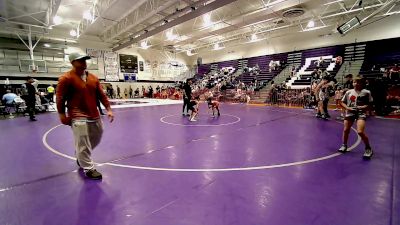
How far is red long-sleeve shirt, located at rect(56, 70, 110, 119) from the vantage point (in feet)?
9.52

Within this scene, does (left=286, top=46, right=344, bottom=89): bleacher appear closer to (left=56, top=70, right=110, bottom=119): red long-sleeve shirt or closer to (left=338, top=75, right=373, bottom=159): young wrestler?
(left=338, top=75, right=373, bottom=159): young wrestler

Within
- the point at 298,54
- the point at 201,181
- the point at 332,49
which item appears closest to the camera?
the point at 201,181

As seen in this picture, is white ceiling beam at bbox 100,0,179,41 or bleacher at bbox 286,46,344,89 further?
bleacher at bbox 286,46,344,89

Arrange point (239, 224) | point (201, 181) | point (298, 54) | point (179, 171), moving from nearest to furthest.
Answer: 1. point (239, 224)
2. point (201, 181)
3. point (179, 171)
4. point (298, 54)

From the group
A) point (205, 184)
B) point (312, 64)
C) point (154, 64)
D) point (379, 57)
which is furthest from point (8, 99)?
point (379, 57)

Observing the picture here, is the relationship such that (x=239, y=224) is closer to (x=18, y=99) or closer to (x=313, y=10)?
(x=18, y=99)

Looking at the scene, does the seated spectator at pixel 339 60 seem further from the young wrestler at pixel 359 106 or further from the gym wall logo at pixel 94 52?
the gym wall logo at pixel 94 52

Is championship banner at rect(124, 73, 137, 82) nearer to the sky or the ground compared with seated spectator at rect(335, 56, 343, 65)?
nearer to the ground

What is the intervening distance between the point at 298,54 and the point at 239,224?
22.3 m

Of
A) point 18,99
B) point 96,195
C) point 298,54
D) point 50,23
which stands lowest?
point 96,195

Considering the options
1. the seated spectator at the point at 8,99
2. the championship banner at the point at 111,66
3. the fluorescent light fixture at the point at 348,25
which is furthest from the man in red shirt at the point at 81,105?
the championship banner at the point at 111,66

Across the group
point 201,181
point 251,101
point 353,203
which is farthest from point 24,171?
point 251,101

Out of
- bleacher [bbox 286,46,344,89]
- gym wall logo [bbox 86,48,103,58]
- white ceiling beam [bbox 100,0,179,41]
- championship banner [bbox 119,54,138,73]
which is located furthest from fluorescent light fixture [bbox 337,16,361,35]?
gym wall logo [bbox 86,48,103,58]

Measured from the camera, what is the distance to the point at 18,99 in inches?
469
